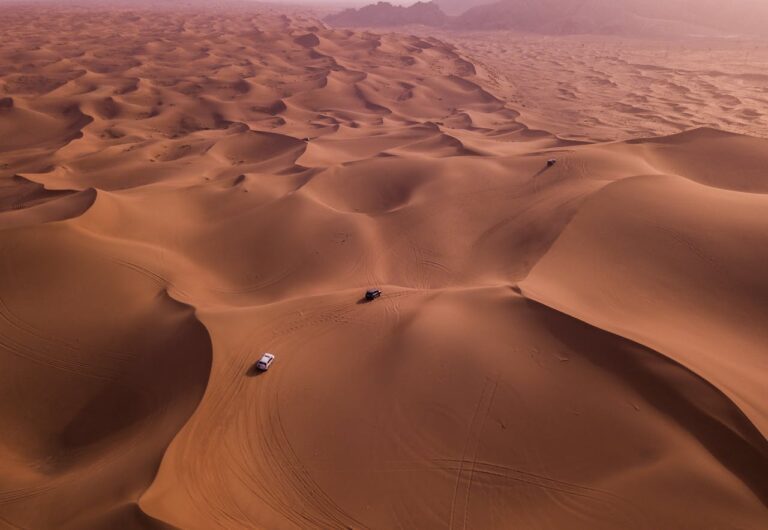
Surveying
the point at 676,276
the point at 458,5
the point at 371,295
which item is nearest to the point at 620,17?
the point at 458,5

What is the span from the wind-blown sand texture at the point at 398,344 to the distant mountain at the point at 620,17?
258 ft

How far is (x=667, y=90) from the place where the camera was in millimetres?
43250

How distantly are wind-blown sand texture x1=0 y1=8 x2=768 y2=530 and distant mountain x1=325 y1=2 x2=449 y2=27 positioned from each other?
103726 mm

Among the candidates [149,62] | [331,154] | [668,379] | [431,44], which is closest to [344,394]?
[668,379]

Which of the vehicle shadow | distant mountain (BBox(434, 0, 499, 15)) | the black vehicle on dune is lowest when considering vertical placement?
distant mountain (BBox(434, 0, 499, 15))

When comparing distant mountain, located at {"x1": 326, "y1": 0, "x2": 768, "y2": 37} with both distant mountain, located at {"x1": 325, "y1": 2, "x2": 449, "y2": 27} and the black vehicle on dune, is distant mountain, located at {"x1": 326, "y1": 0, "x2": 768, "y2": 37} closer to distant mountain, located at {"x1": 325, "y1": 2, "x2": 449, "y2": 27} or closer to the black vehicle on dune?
distant mountain, located at {"x1": 325, "y1": 2, "x2": 449, "y2": 27}

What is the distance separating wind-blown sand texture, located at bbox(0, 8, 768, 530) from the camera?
7410 mm

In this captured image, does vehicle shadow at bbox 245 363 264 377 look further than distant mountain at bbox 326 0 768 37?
No

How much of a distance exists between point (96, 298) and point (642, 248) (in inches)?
636

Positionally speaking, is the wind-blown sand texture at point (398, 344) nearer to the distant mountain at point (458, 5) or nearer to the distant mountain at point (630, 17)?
Result: the distant mountain at point (630, 17)

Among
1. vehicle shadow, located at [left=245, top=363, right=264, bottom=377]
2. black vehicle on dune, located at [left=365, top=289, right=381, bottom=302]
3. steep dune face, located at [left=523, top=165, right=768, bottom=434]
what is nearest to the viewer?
steep dune face, located at [left=523, top=165, right=768, bottom=434]

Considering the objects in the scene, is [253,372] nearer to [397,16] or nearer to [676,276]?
[676,276]

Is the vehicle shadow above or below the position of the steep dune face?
below

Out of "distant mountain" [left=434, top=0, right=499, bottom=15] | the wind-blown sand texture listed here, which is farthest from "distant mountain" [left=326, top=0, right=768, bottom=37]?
the wind-blown sand texture
